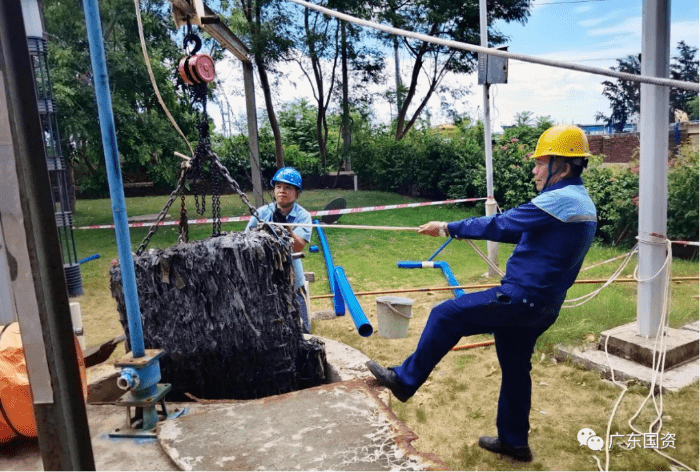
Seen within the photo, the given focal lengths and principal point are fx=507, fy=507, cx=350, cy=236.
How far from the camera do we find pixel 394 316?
15.9ft

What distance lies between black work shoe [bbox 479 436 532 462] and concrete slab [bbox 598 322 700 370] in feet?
5.01

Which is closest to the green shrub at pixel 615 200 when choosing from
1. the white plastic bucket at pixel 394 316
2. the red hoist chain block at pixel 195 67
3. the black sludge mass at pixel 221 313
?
the white plastic bucket at pixel 394 316

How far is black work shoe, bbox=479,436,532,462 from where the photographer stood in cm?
306

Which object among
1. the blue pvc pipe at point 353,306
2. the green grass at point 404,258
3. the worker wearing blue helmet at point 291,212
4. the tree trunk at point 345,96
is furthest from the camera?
the tree trunk at point 345,96

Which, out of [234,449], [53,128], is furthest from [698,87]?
[53,128]

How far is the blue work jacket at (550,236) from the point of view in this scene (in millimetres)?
2686

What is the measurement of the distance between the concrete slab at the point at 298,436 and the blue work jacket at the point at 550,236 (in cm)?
105

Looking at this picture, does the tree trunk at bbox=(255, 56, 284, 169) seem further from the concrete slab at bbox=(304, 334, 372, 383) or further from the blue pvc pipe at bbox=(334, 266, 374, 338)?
the concrete slab at bbox=(304, 334, 372, 383)

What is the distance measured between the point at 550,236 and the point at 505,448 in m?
1.36

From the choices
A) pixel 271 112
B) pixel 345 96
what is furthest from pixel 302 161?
pixel 271 112

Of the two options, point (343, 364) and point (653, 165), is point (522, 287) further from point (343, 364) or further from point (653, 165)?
point (653, 165)

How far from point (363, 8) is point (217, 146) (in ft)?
31.1

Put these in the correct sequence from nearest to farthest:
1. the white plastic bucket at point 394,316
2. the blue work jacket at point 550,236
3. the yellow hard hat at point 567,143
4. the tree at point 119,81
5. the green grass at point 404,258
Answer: the blue work jacket at point 550,236, the yellow hard hat at point 567,143, the white plastic bucket at point 394,316, the green grass at point 404,258, the tree at point 119,81

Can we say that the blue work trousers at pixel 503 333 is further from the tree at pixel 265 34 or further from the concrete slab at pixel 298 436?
the tree at pixel 265 34
